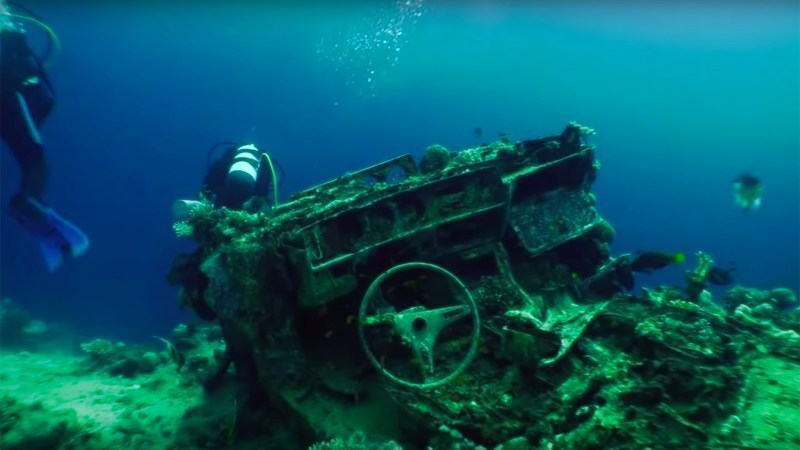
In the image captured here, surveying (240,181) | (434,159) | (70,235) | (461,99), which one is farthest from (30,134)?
(461,99)

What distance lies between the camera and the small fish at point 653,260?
6.68m

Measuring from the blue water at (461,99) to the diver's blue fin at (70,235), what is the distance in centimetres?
5539

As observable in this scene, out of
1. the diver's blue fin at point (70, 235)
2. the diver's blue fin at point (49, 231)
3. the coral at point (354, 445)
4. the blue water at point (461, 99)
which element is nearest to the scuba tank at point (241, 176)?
the diver's blue fin at point (70, 235)

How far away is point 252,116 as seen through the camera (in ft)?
311

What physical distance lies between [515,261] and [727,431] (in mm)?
3243

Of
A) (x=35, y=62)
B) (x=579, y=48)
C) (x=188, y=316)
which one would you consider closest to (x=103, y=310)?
(x=188, y=316)

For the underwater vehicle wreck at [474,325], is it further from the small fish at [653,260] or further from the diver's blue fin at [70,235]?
the diver's blue fin at [70,235]

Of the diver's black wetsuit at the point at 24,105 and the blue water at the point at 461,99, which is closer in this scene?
the diver's black wetsuit at the point at 24,105

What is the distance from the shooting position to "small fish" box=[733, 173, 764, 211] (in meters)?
7.85

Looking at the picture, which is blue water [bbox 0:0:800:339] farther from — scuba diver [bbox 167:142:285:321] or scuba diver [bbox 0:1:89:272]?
scuba diver [bbox 167:142:285:321]

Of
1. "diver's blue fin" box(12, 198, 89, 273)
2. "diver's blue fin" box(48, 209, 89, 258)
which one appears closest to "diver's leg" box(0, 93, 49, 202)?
"diver's blue fin" box(12, 198, 89, 273)

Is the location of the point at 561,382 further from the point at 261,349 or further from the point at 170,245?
the point at 170,245

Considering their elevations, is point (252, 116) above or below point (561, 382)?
above

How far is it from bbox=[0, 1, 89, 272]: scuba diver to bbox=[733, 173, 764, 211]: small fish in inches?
526
